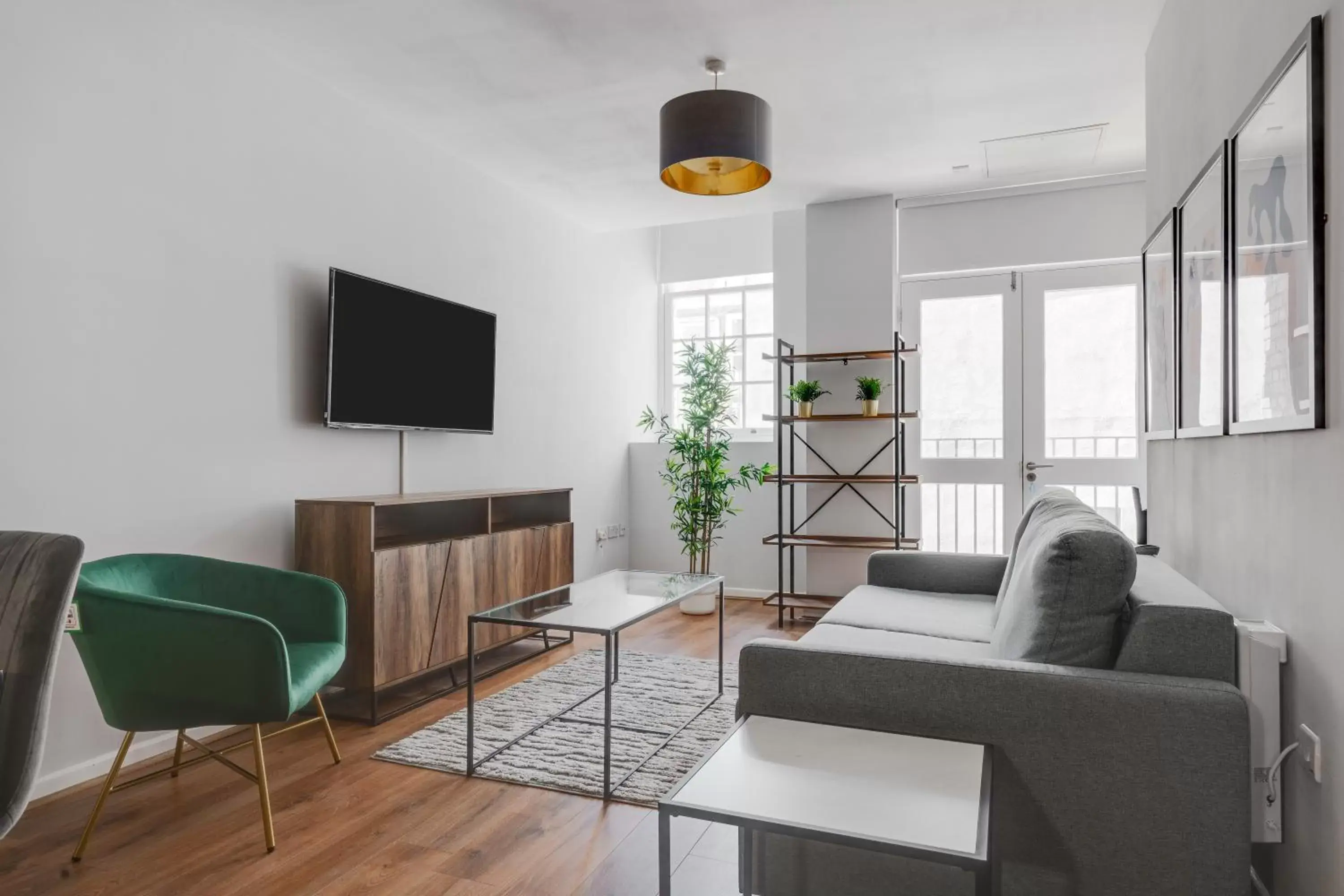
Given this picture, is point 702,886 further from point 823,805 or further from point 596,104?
point 596,104

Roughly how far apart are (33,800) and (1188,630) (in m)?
3.06

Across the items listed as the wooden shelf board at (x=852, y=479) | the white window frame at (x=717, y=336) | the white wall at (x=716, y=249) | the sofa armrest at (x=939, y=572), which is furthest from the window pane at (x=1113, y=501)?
the white wall at (x=716, y=249)

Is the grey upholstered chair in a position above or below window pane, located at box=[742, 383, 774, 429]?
below

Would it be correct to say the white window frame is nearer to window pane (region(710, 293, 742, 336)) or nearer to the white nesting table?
window pane (region(710, 293, 742, 336))

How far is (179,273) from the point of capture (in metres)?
2.81

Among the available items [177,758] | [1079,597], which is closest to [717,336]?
[177,758]

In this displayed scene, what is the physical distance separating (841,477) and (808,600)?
0.78 m

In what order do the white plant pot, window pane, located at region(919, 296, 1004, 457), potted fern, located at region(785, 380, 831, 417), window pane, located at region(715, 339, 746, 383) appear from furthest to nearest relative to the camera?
window pane, located at region(715, 339, 746, 383)
the white plant pot
window pane, located at region(919, 296, 1004, 457)
potted fern, located at region(785, 380, 831, 417)

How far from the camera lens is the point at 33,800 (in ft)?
7.74

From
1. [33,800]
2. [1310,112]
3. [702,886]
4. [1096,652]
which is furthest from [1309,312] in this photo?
[33,800]

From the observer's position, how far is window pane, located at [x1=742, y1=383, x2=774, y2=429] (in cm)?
632

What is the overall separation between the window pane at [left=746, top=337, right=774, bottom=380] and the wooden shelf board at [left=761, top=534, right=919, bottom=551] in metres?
1.66

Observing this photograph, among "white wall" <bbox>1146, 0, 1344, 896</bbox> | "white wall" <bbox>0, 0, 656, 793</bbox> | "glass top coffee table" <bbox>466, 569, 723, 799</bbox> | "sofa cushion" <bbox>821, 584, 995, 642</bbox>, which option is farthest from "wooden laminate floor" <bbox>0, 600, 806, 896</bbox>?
"white wall" <bbox>1146, 0, 1344, 896</bbox>

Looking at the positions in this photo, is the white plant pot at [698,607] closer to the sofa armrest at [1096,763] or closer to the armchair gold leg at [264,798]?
the armchair gold leg at [264,798]
